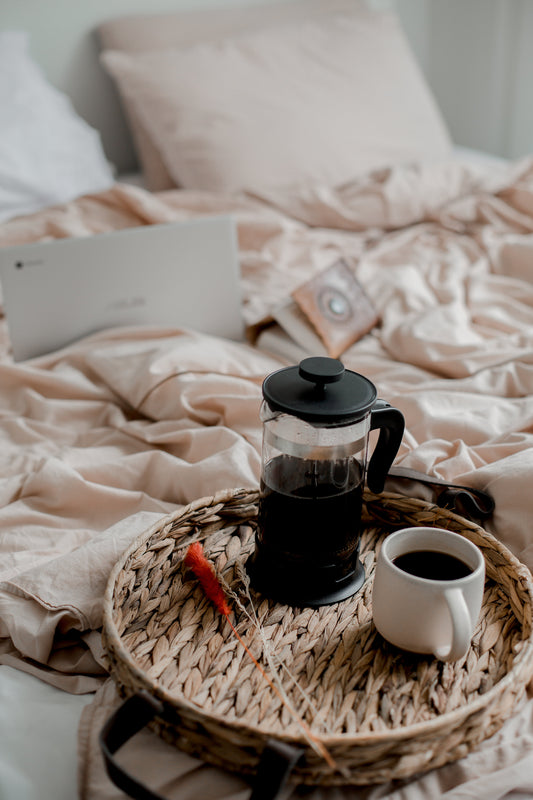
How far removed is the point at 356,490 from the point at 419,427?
32 cm

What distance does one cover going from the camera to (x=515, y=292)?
1.51m

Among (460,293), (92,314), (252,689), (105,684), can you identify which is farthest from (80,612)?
(460,293)

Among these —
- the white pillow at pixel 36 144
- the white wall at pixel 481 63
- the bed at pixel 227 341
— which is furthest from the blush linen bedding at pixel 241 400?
the white wall at pixel 481 63

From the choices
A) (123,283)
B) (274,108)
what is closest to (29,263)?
(123,283)

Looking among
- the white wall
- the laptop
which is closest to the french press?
the laptop

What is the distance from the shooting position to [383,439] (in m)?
0.79

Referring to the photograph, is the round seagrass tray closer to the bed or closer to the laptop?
the bed

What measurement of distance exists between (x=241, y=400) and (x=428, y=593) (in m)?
0.50

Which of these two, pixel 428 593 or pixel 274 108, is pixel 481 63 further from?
pixel 428 593

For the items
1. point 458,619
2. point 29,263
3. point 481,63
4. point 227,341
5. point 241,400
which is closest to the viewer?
point 458,619

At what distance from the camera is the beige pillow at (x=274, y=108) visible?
1.92 metres

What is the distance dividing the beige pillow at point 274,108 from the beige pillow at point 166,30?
0.08 meters

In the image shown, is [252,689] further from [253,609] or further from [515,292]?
[515,292]

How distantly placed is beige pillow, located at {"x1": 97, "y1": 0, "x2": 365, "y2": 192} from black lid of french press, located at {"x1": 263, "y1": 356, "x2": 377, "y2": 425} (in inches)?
57.6
